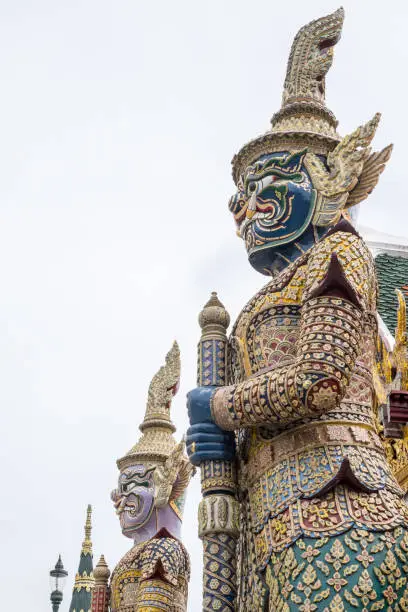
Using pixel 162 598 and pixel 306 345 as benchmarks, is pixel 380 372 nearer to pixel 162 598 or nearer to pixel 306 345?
pixel 306 345

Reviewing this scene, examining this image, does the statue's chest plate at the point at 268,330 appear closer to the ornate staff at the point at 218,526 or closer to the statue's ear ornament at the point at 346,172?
the ornate staff at the point at 218,526

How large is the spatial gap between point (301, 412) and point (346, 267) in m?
0.85

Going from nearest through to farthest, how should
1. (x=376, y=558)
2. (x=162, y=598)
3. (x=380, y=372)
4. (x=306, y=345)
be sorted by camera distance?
1. (x=376, y=558)
2. (x=306, y=345)
3. (x=380, y=372)
4. (x=162, y=598)

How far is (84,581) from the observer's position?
13.2 meters

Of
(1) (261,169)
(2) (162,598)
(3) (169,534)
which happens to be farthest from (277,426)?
(3) (169,534)

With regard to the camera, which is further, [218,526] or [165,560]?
[165,560]

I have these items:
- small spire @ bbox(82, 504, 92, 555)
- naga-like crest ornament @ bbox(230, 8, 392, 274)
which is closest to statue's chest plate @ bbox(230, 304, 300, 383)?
naga-like crest ornament @ bbox(230, 8, 392, 274)

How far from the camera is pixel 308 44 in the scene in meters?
6.17

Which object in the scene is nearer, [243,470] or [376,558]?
[376,558]

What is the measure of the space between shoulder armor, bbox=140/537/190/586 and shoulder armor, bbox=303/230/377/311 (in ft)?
14.5

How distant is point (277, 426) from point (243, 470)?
0.35 meters

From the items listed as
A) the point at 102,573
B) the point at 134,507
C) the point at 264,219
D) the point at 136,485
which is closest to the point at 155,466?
the point at 136,485

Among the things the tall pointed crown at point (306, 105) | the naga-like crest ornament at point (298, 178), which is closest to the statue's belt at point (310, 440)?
the naga-like crest ornament at point (298, 178)

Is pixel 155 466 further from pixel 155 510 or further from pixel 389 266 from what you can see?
pixel 389 266
